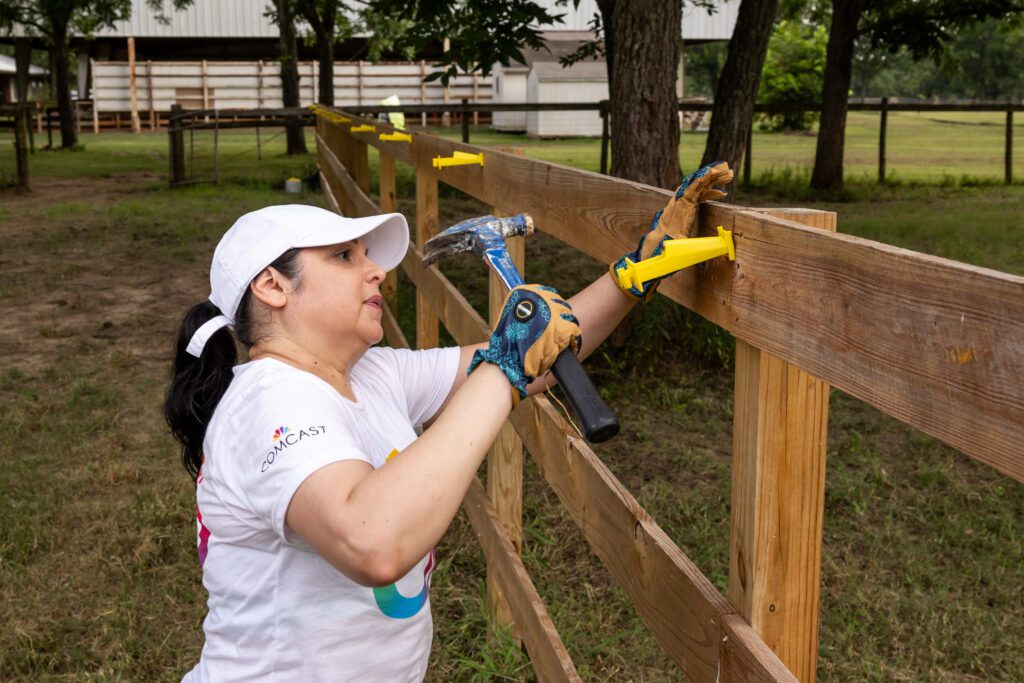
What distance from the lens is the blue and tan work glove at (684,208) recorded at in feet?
5.96

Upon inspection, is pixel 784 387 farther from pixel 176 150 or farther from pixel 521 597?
pixel 176 150

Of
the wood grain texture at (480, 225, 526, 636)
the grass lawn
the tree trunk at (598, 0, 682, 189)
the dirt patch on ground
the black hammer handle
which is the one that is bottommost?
the grass lawn

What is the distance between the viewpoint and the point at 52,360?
23.6 feet

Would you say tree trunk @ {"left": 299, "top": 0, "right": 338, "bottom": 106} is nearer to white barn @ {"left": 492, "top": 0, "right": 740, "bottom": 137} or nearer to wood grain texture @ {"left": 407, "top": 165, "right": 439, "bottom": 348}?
white barn @ {"left": 492, "top": 0, "right": 740, "bottom": 137}

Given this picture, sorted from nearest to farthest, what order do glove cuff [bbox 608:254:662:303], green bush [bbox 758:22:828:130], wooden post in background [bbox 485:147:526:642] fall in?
glove cuff [bbox 608:254:662:303], wooden post in background [bbox 485:147:526:642], green bush [bbox 758:22:828:130]

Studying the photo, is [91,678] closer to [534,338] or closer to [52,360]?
[534,338]

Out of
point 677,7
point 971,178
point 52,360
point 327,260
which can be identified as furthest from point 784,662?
point 971,178

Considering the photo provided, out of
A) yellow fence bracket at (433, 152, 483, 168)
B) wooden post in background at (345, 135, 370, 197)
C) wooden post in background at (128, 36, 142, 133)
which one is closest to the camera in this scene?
yellow fence bracket at (433, 152, 483, 168)

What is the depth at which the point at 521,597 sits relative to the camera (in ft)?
9.72

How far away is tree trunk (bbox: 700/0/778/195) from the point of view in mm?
7852

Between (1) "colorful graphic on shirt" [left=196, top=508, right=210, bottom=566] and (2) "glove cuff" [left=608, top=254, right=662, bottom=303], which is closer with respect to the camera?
(2) "glove cuff" [left=608, top=254, right=662, bottom=303]

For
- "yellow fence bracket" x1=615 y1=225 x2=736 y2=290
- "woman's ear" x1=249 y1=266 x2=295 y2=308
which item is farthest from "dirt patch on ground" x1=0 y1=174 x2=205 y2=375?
"yellow fence bracket" x1=615 y1=225 x2=736 y2=290

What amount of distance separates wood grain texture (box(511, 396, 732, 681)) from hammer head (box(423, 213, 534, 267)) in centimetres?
52

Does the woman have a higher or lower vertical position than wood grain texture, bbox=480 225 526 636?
higher
